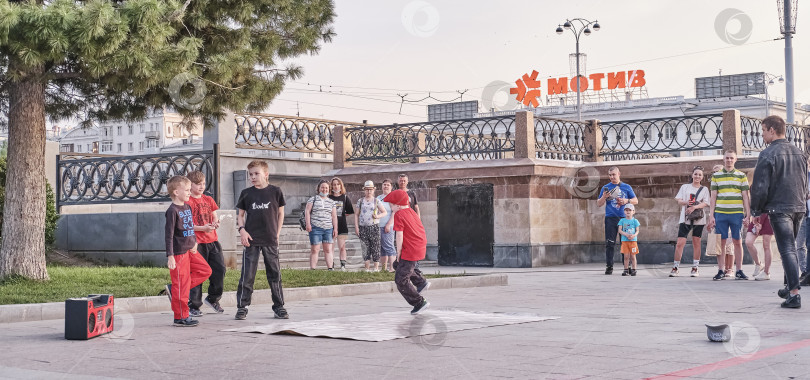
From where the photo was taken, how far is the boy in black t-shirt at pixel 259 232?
9.94m

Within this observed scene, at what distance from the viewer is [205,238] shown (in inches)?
399

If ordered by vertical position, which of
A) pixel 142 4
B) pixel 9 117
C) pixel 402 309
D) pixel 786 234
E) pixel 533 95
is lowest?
pixel 402 309

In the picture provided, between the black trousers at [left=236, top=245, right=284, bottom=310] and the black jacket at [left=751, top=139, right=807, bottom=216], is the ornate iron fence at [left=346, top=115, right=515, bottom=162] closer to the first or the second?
the black jacket at [left=751, top=139, right=807, bottom=216]

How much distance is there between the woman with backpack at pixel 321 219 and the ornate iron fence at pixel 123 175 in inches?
82.1

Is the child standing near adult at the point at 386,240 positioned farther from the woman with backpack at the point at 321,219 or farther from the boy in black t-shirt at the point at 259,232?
the boy in black t-shirt at the point at 259,232

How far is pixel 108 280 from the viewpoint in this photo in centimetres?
1326

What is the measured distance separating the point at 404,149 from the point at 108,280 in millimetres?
10955

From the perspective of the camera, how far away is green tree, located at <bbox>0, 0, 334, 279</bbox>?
10617mm

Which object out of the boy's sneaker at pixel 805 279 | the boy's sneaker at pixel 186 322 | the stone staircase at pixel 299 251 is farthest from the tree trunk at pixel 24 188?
the boy's sneaker at pixel 805 279

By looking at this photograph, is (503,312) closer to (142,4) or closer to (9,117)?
(142,4)

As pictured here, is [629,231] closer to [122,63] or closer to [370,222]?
[370,222]

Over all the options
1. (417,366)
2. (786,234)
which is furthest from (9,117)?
(786,234)

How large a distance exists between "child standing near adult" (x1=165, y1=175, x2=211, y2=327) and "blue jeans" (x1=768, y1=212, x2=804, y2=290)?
5759mm

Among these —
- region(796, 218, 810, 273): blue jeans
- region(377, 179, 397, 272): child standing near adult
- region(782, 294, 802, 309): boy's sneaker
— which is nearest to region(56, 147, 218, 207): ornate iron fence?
region(377, 179, 397, 272): child standing near adult
